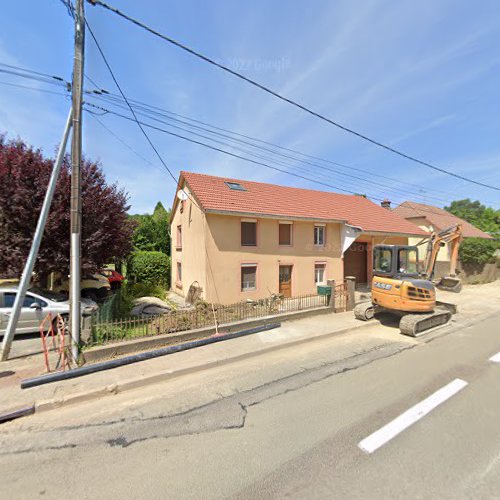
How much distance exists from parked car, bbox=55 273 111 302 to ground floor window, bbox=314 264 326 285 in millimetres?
10354

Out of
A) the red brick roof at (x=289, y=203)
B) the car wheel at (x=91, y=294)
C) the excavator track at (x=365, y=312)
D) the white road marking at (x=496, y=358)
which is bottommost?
the white road marking at (x=496, y=358)

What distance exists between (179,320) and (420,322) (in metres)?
6.87

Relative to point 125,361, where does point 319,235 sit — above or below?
above

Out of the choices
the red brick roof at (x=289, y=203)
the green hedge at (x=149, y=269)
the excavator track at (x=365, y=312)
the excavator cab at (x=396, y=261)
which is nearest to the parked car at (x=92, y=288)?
the green hedge at (x=149, y=269)

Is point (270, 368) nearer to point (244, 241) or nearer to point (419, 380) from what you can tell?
point (419, 380)

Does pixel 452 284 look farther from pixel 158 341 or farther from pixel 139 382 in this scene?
pixel 139 382

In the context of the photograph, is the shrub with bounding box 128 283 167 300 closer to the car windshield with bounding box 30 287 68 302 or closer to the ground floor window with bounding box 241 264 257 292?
Result: the ground floor window with bounding box 241 264 257 292

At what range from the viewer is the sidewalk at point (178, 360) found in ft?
15.9

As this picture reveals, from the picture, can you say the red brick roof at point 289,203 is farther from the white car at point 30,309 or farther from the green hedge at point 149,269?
the white car at point 30,309

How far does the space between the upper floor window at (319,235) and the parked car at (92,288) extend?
10.8 m

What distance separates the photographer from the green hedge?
17297 millimetres

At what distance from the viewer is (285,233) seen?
14000 mm

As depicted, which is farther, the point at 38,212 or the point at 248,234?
the point at 248,234

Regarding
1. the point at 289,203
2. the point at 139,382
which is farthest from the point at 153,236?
the point at 139,382
